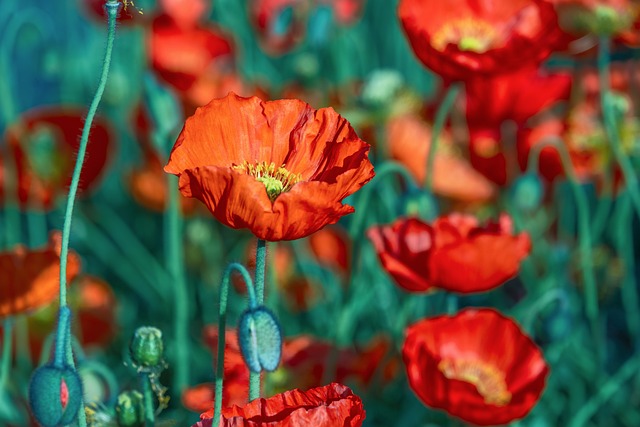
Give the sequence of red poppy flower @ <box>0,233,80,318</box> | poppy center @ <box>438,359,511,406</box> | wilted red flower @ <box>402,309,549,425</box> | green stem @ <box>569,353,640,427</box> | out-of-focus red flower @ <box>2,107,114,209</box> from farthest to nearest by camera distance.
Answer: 1. out-of-focus red flower @ <box>2,107,114,209</box>
2. green stem @ <box>569,353,640,427</box>
3. poppy center @ <box>438,359,511,406</box>
4. red poppy flower @ <box>0,233,80,318</box>
5. wilted red flower @ <box>402,309,549,425</box>

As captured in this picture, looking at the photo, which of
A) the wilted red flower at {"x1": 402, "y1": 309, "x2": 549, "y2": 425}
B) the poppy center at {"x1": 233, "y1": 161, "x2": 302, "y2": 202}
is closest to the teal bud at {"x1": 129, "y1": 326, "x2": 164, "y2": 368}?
the poppy center at {"x1": 233, "y1": 161, "x2": 302, "y2": 202}

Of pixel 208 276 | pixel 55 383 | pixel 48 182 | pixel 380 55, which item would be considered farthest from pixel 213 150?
pixel 380 55

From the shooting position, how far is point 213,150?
1067 mm

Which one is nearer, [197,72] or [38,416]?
[38,416]

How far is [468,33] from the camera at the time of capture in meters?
1.75

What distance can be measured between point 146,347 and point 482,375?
60 centimetres

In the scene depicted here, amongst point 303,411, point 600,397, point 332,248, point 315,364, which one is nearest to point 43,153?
point 332,248

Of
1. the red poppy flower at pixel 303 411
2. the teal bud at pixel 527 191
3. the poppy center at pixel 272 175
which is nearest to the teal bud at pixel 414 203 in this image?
the teal bud at pixel 527 191

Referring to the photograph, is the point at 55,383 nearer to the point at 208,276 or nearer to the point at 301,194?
the point at 301,194

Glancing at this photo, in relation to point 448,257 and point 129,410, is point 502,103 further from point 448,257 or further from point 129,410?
point 129,410

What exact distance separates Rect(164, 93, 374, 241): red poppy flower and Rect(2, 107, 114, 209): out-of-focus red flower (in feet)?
2.74

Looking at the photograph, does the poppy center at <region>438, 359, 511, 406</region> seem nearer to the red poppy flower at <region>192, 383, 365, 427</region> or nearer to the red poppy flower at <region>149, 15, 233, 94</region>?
the red poppy flower at <region>192, 383, 365, 427</region>

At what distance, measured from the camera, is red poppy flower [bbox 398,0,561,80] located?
1.35m

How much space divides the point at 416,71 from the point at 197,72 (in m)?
0.96
